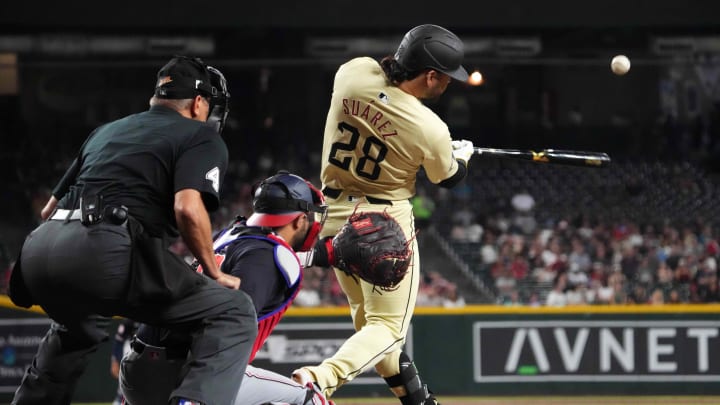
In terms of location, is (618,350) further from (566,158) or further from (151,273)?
(151,273)

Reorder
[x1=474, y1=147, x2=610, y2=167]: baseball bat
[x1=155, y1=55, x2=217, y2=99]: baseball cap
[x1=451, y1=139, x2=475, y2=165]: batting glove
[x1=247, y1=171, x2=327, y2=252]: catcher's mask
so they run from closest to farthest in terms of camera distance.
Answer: [x1=155, y1=55, x2=217, y2=99]: baseball cap
[x1=247, y1=171, x2=327, y2=252]: catcher's mask
[x1=451, y1=139, x2=475, y2=165]: batting glove
[x1=474, y1=147, x2=610, y2=167]: baseball bat

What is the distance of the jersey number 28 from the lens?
5355 mm

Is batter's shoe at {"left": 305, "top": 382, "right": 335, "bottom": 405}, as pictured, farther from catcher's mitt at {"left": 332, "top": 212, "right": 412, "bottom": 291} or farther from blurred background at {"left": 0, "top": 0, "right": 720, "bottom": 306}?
blurred background at {"left": 0, "top": 0, "right": 720, "bottom": 306}

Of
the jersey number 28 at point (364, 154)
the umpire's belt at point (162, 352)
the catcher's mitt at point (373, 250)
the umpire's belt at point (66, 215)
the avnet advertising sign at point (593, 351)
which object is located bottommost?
the avnet advertising sign at point (593, 351)

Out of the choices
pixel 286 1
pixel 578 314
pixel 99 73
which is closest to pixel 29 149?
pixel 99 73

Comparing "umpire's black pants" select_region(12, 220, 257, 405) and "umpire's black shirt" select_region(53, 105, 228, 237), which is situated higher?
"umpire's black shirt" select_region(53, 105, 228, 237)

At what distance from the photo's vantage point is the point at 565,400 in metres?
10.6

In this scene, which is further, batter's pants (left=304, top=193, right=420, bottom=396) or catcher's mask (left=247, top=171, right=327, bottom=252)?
batter's pants (left=304, top=193, right=420, bottom=396)

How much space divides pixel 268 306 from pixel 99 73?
535 inches

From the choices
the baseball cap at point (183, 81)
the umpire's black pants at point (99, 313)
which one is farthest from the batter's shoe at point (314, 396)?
the baseball cap at point (183, 81)

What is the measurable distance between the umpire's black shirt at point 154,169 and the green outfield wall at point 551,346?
6594 millimetres

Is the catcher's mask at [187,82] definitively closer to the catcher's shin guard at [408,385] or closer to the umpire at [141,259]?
the umpire at [141,259]

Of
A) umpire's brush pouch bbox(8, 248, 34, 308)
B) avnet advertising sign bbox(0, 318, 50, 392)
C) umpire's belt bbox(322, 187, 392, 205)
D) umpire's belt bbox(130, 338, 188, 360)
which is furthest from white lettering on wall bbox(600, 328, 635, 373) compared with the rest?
umpire's brush pouch bbox(8, 248, 34, 308)

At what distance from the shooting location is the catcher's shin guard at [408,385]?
17.7ft
